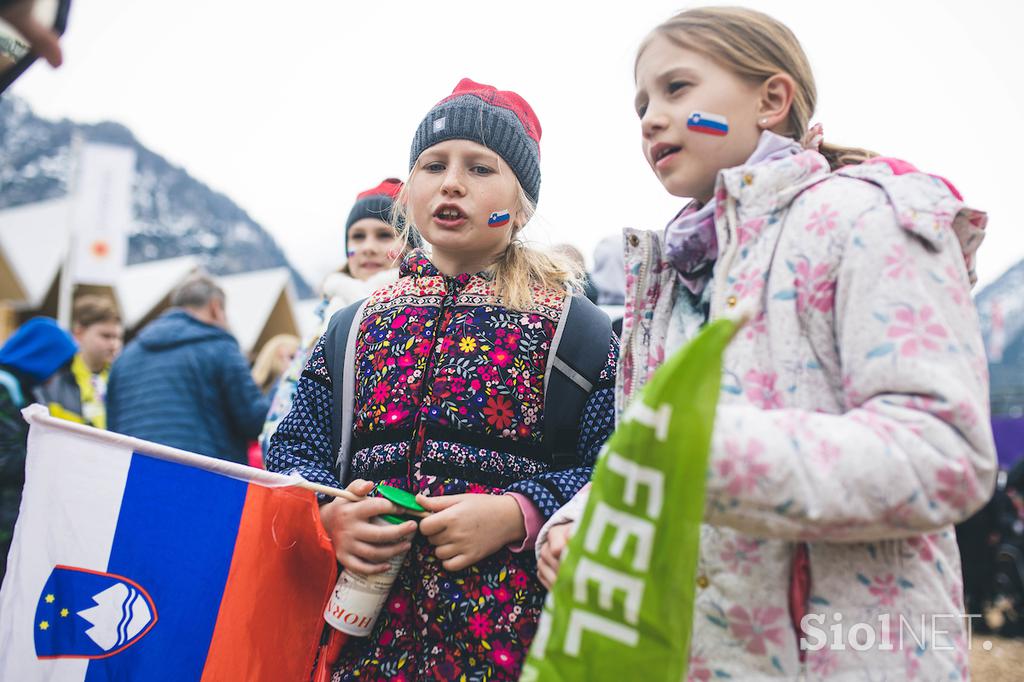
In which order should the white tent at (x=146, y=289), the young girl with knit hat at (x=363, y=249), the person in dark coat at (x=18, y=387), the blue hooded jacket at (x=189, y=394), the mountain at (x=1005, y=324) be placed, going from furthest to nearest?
the mountain at (x=1005, y=324), the white tent at (x=146, y=289), the blue hooded jacket at (x=189, y=394), the person in dark coat at (x=18, y=387), the young girl with knit hat at (x=363, y=249)

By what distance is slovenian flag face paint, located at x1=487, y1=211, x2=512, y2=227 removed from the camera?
1.92 metres

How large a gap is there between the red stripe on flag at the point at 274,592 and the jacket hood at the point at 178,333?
281 cm

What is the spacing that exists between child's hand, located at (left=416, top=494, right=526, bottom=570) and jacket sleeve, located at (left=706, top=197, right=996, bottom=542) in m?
0.62

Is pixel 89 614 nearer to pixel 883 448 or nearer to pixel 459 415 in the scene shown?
pixel 459 415

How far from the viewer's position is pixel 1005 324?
19.2m

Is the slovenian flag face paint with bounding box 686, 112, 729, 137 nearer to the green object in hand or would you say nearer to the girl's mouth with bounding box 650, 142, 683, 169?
the girl's mouth with bounding box 650, 142, 683, 169

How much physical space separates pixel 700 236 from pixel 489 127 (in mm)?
771

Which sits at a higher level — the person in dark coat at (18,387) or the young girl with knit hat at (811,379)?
the young girl with knit hat at (811,379)

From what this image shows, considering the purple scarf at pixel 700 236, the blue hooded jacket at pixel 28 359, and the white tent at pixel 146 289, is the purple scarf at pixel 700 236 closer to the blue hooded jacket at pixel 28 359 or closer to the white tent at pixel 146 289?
the blue hooded jacket at pixel 28 359

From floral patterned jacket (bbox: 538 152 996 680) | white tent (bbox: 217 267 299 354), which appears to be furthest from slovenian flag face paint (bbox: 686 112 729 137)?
white tent (bbox: 217 267 299 354)

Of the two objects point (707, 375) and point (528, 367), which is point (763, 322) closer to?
point (707, 375)

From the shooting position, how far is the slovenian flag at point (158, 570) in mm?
1789

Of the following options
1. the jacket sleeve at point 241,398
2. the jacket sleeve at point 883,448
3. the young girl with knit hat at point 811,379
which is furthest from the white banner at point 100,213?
the jacket sleeve at point 883,448

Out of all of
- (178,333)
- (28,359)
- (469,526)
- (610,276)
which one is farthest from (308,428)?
(178,333)
